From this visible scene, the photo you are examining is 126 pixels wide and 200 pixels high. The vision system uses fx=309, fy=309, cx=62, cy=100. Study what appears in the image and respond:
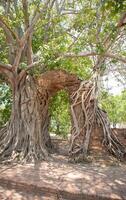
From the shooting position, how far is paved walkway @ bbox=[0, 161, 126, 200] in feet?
16.1

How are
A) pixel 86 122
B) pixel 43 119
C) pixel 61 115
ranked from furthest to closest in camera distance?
pixel 61 115 → pixel 43 119 → pixel 86 122

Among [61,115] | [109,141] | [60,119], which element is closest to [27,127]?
[109,141]

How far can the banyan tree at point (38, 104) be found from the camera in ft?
25.7

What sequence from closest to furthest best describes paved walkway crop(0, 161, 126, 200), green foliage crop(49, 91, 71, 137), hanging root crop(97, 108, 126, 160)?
paved walkway crop(0, 161, 126, 200) → hanging root crop(97, 108, 126, 160) → green foliage crop(49, 91, 71, 137)

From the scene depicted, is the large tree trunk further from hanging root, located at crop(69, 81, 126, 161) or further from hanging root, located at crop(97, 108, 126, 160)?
hanging root, located at crop(97, 108, 126, 160)

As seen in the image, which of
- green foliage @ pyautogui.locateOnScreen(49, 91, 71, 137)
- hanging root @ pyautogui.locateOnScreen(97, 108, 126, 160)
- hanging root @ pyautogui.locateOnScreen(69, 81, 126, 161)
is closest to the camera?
hanging root @ pyautogui.locateOnScreen(69, 81, 126, 161)

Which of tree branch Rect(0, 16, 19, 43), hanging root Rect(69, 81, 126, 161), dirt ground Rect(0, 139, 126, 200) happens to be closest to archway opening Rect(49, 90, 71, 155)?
hanging root Rect(69, 81, 126, 161)

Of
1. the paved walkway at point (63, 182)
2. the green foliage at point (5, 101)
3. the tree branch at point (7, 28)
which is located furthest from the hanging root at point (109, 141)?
the green foliage at point (5, 101)

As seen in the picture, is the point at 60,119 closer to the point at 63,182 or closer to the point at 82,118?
the point at 82,118

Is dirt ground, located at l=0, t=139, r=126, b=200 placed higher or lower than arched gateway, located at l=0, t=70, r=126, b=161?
lower

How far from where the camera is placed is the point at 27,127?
8266 millimetres

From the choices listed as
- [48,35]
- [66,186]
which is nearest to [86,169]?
[66,186]

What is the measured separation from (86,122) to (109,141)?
87cm

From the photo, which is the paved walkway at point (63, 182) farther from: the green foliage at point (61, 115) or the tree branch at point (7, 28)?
the green foliage at point (61, 115)
